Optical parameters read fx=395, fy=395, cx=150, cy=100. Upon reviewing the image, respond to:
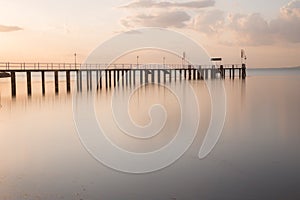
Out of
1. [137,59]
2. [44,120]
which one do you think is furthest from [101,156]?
[137,59]

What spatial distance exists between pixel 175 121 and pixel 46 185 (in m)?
10.4

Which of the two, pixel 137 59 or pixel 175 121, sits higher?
pixel 137 59

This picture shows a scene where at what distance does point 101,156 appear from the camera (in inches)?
473

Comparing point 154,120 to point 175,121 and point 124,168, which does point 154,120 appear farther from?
point 124,168

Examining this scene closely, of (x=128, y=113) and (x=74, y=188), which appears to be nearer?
(x=74, y=188)

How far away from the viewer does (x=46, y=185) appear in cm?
895

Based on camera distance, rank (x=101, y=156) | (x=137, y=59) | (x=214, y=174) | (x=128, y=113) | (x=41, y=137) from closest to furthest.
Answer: (x=214, y=174) < (x=101, y=156) < (x=41, y=137) < (x=128, y=113) < (x=137, y=59)

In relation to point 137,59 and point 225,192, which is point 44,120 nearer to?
point 225,192

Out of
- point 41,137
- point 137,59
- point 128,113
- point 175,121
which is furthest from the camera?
point 137,59

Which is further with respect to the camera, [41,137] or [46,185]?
[41,137]

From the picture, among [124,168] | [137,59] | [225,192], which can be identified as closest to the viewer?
[225,192]

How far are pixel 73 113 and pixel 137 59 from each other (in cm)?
3925

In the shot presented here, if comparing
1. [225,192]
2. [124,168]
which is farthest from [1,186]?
[225,192]

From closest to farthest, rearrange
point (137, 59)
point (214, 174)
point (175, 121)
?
1. point (214, 174)
2. point (175, 121)
3. point (137, 59)
